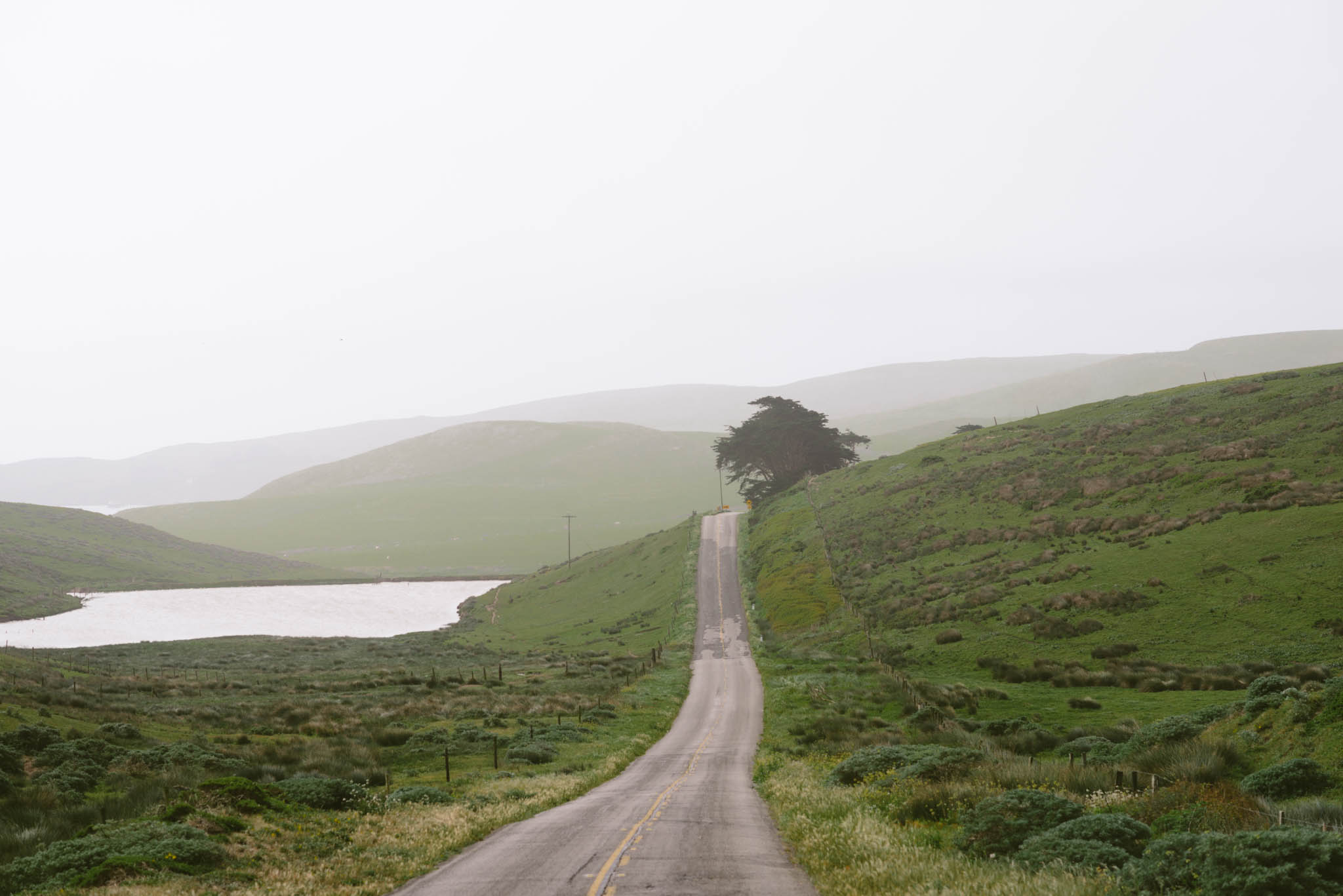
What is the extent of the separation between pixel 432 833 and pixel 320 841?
208cm

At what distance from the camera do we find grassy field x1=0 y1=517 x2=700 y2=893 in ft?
42.6

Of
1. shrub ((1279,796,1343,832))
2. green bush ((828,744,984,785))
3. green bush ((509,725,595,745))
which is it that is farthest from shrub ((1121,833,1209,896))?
green bush ((509,725,595,745))

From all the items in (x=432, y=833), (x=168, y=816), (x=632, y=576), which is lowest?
(x=632, y=576)

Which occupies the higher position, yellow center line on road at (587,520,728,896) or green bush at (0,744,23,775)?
green bush at (0,744,23,775)

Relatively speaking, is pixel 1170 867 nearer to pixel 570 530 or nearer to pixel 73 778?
pixel 73 778

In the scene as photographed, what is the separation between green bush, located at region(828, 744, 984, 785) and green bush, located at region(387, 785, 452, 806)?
31.8ft

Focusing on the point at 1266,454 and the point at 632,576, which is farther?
the point at 632,576

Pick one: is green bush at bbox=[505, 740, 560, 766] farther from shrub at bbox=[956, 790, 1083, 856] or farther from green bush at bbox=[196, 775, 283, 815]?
shrub at bbox=[956, 790, 1083, 856]

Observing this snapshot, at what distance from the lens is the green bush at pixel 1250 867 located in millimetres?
7574

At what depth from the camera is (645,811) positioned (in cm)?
1759

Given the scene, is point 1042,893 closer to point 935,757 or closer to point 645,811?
point 935,757

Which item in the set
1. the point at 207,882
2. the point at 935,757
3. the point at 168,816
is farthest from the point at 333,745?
the point at 935,757

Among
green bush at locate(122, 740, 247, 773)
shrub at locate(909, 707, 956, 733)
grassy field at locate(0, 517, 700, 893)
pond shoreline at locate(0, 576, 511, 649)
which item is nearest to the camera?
grassy field at locate(0, 517, 700, 893)

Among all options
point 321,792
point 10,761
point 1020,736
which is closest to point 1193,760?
point 1020,736
